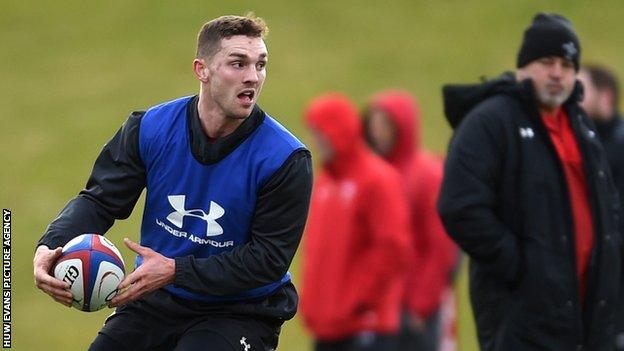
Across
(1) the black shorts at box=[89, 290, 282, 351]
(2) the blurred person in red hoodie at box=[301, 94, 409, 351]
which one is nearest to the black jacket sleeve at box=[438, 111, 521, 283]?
(1) the black shorts at box=[89, 290, 282, 351]

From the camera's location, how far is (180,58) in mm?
21750

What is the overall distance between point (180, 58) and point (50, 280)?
48.2 feet

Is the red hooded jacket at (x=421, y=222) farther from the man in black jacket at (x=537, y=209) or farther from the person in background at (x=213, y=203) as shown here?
the person in background at (x=213, y=203)

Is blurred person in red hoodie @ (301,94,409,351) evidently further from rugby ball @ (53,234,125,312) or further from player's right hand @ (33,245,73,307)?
player's right hand @ (33,245,73,307)

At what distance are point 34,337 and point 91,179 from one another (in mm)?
8298

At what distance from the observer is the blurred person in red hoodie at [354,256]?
11.8 meters

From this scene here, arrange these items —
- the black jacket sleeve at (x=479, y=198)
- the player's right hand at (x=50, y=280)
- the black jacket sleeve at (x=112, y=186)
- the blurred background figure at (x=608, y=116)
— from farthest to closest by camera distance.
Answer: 1. the blurred background figure at (x=608, y=116)
2. the black jacket sleeve at (x=479, y=198)
3. the black jacket sleeve at (x=112, y=186)
4. the player's right hand at (x=50, y=280)

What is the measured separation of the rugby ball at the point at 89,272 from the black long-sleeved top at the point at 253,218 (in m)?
0.22

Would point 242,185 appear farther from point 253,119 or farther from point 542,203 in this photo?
point 542,203

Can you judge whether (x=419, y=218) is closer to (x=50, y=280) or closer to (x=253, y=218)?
(x=253, y=218)

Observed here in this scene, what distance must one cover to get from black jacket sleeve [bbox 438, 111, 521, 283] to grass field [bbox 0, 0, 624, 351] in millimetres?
9534

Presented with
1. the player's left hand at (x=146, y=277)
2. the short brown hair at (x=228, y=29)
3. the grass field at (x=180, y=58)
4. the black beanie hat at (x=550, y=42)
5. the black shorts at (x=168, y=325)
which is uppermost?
the grass field at (x=180, y=58)

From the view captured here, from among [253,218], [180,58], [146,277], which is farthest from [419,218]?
[180,58]

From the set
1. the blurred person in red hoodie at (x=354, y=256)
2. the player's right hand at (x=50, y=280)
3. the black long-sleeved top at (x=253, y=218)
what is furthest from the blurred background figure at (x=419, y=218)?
the player's right hand at (x=50, y=280)
